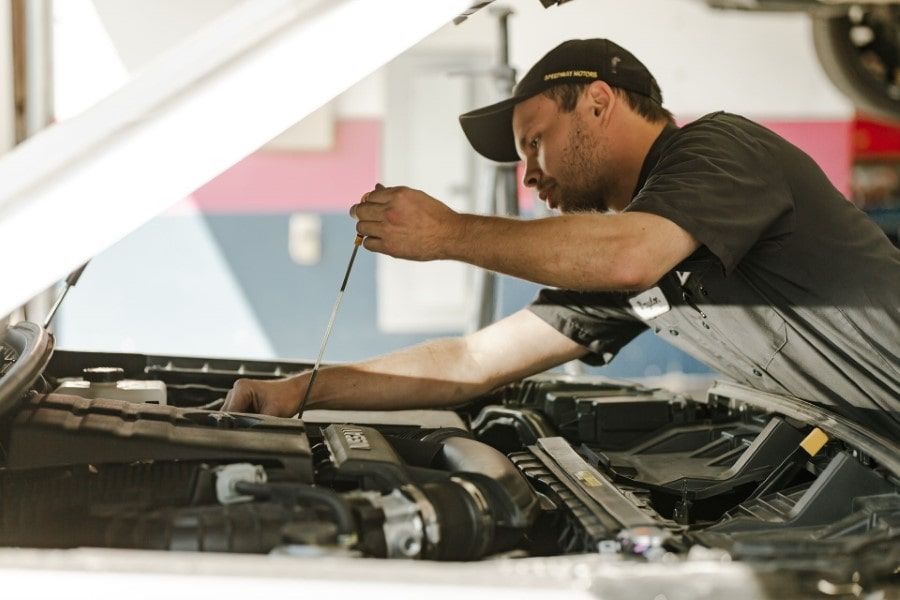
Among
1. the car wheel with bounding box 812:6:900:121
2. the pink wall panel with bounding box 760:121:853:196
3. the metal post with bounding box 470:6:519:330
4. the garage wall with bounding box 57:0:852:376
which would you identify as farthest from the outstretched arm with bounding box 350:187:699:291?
the pink wall panel with bounding box 760:121:853:196

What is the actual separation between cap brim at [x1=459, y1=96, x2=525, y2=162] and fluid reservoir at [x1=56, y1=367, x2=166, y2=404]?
848 mm

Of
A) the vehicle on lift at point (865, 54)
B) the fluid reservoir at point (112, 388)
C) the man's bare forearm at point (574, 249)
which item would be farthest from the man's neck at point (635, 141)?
the vehicle on lift at point (865, 54)

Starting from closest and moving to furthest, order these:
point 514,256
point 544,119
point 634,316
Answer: point 514,256
point 544,119
point 634,316

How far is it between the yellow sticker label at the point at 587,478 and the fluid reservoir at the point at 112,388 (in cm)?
73

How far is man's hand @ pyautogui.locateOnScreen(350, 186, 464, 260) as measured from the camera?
1468 mm

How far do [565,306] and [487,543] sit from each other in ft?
3.55

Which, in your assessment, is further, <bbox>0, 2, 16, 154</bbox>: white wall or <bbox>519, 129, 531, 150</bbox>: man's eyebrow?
<bbox>0, 2, 16, 154</bbox>: white wall

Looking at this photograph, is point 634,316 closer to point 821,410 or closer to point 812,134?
point 821,410

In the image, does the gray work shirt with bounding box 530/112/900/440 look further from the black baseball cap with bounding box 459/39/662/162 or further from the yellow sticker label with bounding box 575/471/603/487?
the yellow sticker label with bounding box 575/471/603/487

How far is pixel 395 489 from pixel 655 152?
98 centimetres

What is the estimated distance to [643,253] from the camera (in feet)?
4.79

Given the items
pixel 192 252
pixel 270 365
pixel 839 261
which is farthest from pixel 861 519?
pixel 192 252

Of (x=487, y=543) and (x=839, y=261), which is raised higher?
(x=839, y=261)

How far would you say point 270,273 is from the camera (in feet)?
17.1
